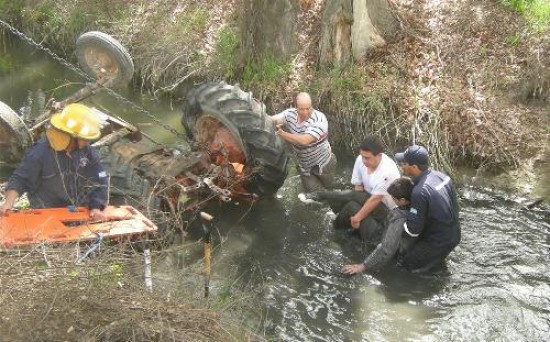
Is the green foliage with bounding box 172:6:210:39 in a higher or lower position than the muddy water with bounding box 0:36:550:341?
higher

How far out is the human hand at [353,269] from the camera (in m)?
5.85

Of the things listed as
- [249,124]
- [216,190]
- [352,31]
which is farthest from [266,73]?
[216,190]

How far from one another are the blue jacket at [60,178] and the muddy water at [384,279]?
121 centimetres

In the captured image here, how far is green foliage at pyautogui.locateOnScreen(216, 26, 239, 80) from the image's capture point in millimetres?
9461

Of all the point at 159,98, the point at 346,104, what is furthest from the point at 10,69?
the point at 346,104

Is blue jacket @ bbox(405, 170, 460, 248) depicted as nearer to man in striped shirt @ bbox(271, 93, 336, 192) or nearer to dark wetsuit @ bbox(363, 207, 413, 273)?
dark wetsuit @ bbox(363, 207, 413, 273)

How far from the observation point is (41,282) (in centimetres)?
346

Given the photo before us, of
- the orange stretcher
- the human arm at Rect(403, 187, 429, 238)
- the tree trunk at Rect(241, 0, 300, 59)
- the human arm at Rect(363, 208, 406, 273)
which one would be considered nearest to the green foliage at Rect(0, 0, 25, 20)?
the tree trunk at Rect(241, 0, 300, 59)

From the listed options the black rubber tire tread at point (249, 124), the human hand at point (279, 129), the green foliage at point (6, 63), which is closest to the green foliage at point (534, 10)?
the human hand at point (279, 129)

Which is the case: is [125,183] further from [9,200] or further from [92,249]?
[92,249]

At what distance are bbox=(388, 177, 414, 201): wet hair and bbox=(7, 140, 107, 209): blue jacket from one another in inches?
105

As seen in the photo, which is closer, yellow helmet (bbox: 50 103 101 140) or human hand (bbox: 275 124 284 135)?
yellow helmet (bbox: 50 103 101 140)

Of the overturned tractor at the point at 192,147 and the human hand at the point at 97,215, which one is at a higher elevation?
the overturned tractor at the point at 192,147

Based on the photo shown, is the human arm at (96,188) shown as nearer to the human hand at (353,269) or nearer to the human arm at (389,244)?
the human hand at (353,269)
